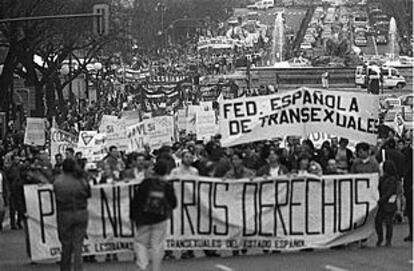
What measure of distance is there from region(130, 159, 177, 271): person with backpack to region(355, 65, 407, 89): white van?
196 ft

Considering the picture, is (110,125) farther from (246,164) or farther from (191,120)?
(246,164)

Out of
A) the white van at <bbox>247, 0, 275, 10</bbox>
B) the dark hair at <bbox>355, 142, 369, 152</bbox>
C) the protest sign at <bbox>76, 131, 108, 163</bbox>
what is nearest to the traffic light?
the protest sign at <bbox>76, 131, 108, 163</bbox>

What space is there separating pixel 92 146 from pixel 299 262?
37.3ft

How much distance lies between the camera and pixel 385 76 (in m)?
78.8

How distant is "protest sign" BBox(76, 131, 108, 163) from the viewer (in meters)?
27.9

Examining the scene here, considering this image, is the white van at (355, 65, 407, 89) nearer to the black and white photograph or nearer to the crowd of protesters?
the black and white photograph

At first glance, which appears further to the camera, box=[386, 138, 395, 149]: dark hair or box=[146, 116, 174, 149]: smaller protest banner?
box=[146, 116, 174, 149]: smaller protest banner

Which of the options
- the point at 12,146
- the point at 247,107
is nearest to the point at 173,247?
the point at 247,107

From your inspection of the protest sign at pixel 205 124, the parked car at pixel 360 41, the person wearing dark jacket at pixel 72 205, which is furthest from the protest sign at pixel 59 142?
the parked car at pixel 360 41

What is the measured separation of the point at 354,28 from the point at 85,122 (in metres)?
90.0

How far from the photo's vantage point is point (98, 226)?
61.8 ft

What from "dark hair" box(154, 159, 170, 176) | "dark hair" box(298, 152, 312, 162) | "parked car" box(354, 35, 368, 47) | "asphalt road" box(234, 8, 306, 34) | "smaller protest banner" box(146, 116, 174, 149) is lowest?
"parked car" box(354, 35, 368, 47)

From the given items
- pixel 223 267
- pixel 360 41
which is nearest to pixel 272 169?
pixel 223 267

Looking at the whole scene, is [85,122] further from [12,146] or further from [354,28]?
[354,28]
